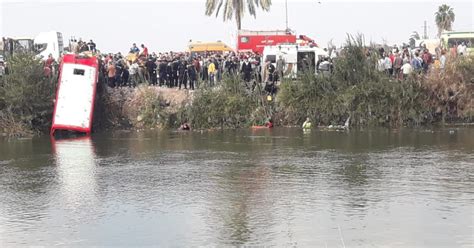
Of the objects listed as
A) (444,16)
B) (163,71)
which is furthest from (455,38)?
(444,16)

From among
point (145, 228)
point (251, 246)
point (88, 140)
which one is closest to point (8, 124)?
point (88, 140)

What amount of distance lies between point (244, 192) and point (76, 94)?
14789 millimetres

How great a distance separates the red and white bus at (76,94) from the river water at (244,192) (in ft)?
9.79

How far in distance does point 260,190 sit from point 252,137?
34.1ft

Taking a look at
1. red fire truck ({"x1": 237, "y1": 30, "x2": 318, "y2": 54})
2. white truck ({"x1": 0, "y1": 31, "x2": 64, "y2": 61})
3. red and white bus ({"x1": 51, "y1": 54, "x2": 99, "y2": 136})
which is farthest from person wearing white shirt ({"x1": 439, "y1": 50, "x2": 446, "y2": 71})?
white truck ({"x1": 0, "y1": 31, "x2": 64, "y2": 61})

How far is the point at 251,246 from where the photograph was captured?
11641 mm

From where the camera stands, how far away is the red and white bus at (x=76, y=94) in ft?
93.4

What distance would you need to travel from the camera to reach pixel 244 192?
15.9 metres

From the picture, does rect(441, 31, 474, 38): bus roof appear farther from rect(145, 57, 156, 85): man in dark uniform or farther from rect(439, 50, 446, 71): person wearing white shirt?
rect(145, 57, 156, 85): man in dark uniform

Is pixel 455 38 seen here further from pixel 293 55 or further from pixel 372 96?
pixel 372 96

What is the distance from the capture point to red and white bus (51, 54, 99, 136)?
2847cm

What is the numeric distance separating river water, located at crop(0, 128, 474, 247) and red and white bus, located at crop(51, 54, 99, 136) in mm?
2985

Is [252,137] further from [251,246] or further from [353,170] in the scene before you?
[251,246]

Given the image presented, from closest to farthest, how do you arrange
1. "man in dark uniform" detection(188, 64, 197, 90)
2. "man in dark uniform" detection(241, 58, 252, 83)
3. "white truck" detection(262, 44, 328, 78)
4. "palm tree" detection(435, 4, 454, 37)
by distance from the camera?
"man in dark uniform" detection(241, 58, 252, 83) < "man in dark uniform" detection(188, 64, 197, 90) < "white truck" detection(262, 44, 328, 78) < "palm tree" detection(435, 4, 454, 37)
